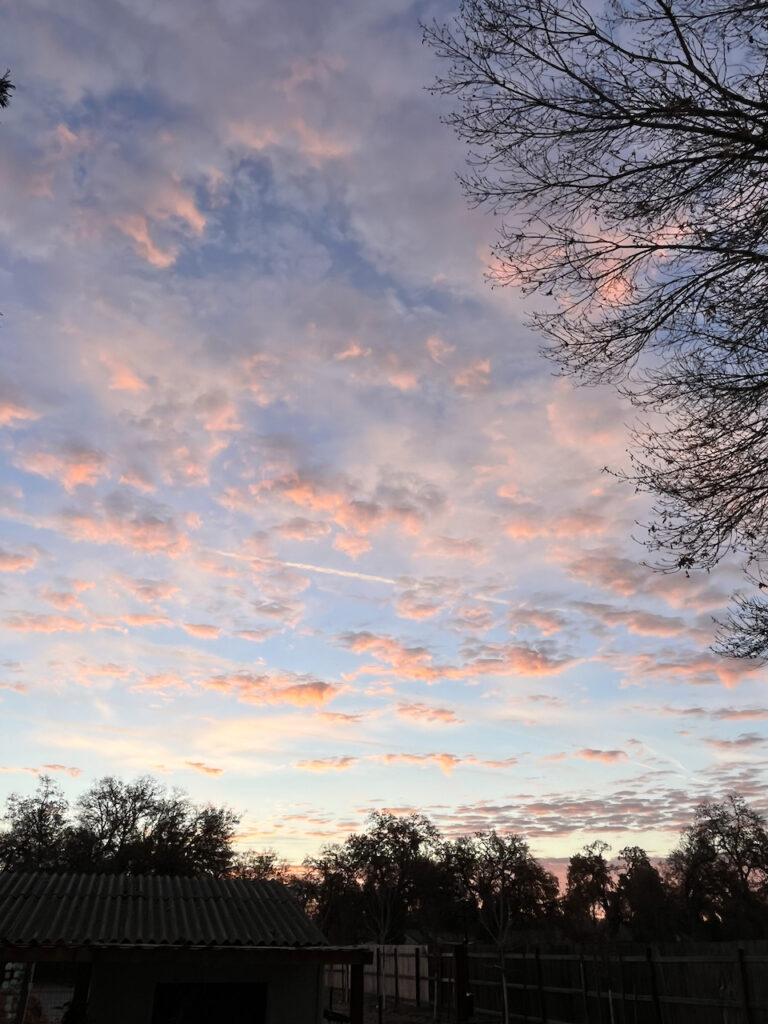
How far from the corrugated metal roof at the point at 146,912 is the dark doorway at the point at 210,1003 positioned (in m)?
0.90

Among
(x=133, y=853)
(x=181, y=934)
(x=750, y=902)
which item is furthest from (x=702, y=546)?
(x=750, y=902)

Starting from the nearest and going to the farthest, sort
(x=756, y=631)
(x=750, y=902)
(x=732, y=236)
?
1. (x=732, y=236)
2. (x=756, y=631)
3. (x=750, y=902)

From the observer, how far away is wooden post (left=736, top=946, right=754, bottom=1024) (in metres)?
12.4

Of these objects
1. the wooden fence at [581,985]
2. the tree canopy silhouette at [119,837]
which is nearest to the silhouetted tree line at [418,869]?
the tree canopy silhouette at [119,837]

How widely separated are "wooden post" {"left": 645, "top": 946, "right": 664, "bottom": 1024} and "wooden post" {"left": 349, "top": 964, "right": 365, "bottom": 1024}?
21.8 feet

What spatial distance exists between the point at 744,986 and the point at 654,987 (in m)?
2.49

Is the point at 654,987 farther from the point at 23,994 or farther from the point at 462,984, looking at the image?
the point at 23,994

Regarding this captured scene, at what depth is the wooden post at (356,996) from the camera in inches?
431

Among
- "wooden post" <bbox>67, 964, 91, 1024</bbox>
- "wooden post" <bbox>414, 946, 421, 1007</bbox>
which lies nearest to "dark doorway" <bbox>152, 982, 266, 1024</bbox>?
"wooden post" <bbox>67, 964, 91, 1024</bbox>

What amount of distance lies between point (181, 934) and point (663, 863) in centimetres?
5733

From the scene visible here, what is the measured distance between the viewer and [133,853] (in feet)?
133

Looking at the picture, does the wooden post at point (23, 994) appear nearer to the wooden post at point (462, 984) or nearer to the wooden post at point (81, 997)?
the wooden post at point (81, 997)

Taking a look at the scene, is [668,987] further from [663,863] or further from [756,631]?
[663,863]

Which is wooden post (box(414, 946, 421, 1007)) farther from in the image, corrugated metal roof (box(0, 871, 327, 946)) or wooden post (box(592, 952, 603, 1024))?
corrugated metal roof (box(0, 871, 327, 946))
